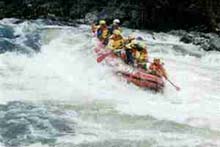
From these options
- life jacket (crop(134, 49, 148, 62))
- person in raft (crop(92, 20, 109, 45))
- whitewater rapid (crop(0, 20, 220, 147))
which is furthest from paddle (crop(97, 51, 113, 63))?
person in raft (crop(92, 20, 109, 45))

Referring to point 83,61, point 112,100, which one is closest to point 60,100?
point 112,100

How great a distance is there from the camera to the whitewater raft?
15.2 m

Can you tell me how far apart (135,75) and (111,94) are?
33.6 inches

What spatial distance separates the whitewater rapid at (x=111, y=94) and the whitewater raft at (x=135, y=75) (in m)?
0.15

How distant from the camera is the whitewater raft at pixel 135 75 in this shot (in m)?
15.2

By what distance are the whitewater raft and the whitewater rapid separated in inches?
6.0

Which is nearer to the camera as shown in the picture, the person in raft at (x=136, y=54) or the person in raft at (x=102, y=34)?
the person in raft at (x=136, y=54)

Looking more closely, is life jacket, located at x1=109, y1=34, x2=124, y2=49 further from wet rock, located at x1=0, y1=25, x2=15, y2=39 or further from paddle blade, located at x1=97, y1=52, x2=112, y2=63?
wet rock, located at x1=0, y1=25, x2=15, y2=39

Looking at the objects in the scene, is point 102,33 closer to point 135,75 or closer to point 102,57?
point 102,57

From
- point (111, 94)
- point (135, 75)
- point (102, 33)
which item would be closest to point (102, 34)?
point (102, 33)

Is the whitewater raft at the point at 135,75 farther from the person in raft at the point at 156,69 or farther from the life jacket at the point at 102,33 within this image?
the life jacket at the point at 102,33

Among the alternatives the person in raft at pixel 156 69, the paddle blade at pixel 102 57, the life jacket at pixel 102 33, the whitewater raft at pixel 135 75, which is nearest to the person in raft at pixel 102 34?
the life jacket at pixel 102 33

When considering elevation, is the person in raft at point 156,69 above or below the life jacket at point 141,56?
below

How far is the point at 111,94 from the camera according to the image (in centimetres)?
1522
